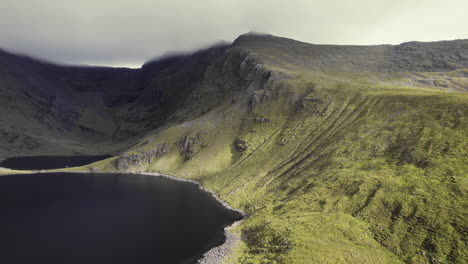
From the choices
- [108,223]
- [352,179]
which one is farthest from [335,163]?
[108,223]

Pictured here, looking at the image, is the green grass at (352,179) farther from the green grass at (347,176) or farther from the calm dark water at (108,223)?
the calm dark water at (108,223)

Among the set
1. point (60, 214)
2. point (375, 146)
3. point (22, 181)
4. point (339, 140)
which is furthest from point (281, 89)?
point (22, 181)

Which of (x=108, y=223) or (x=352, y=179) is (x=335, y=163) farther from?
(x=108, y=223)

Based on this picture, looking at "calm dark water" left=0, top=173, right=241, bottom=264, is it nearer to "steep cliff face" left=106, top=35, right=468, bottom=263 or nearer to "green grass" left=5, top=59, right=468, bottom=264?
"green grass" left=5, top=59, right=468, bottom=264

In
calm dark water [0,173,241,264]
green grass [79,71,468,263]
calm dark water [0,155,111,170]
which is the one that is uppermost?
green grass [79,71,468,263]

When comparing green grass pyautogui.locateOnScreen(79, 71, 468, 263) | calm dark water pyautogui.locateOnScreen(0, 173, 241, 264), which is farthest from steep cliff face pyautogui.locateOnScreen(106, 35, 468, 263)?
calm dark water pyautogui.locateOnScreen(0, 173, 241, 264)

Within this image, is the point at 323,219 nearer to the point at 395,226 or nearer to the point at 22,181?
the point at 395,226

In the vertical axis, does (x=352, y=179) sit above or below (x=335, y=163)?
below

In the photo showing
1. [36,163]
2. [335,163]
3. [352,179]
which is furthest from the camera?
[36,163]

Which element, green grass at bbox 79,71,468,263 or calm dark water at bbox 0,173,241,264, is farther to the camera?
calm dark water at bbox 0,173,241,264
